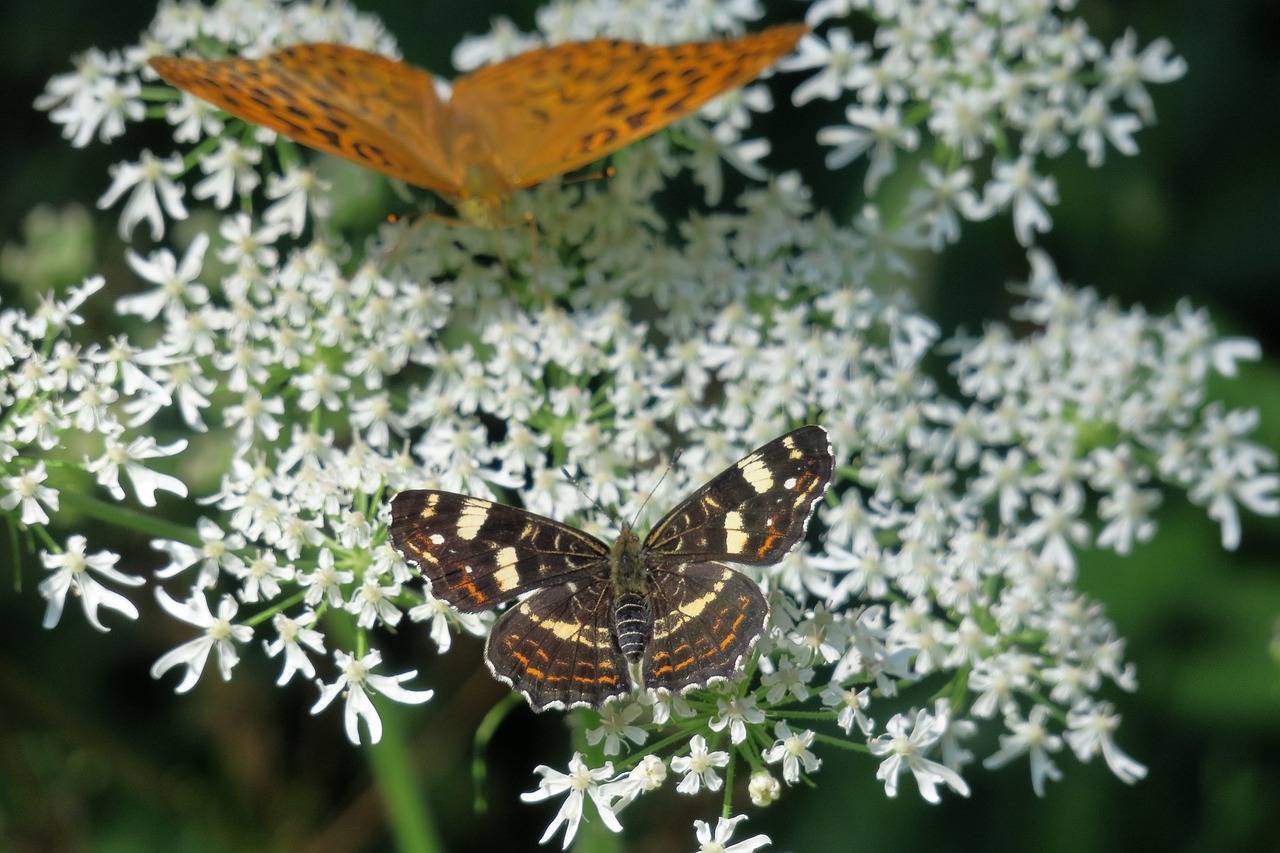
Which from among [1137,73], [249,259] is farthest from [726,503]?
[1137,73]

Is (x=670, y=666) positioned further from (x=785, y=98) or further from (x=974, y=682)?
(x=785, y=98)

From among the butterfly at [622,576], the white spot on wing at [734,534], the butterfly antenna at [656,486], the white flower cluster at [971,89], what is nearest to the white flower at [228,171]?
the butterfly at [622,576]

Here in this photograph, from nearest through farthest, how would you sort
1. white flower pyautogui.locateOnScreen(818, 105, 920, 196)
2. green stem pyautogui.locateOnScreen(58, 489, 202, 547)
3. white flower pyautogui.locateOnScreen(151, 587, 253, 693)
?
white flower pyautogui.locateOnScreen(151, 587, 253, 693) < green stem pyautogui.locateOnScreen(58, 489, 202, 547) < white flower pyautogui.locateOnScreen(818, 105, 920, 196)

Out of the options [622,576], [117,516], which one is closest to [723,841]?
[622,576]

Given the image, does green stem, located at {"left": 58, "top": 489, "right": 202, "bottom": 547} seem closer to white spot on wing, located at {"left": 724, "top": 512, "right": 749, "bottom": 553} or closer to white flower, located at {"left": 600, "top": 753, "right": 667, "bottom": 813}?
white flower, located at {"left": 600, "top": 753, "right": 667, "bottom": 813}

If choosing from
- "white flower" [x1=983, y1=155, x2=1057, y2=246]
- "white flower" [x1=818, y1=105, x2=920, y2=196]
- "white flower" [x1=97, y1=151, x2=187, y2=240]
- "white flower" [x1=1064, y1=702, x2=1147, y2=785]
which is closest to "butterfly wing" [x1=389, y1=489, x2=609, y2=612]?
"white flower" [x1=1064, y1=702, x2=1147, y2=785]

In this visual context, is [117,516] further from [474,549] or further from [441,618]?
[474,549]

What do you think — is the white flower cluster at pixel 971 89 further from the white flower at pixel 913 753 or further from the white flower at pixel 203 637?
the white flower at pixel 203 637
